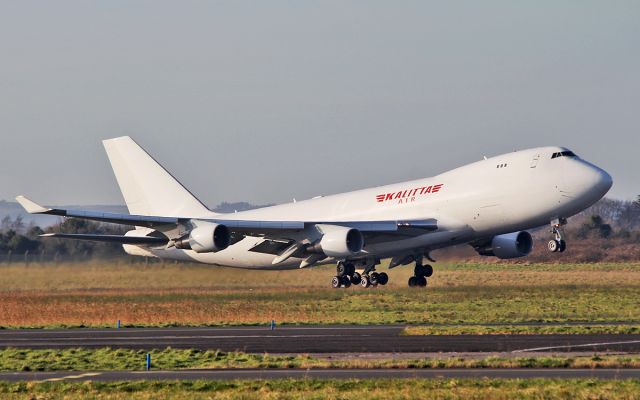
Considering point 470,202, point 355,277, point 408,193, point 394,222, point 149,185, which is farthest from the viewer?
point 149,185

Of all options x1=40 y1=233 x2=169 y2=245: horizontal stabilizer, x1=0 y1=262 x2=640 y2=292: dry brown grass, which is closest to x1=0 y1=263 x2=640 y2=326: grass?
x1=0 y1=262 x2=640 y2=292: dry brown grass

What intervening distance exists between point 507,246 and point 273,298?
12568 mm

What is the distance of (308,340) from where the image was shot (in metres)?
30.2

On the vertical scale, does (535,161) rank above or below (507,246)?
above

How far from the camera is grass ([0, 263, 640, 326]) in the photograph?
129 ft

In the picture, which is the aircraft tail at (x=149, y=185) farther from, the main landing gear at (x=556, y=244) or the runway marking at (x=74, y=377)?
the runway marking at (x=74, y=377)

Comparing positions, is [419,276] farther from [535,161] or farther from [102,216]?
[102,216]

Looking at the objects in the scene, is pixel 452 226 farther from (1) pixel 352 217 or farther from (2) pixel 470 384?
(2) pixel 470 384

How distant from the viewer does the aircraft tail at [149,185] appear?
191 ft

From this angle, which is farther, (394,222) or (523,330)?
(394,222)

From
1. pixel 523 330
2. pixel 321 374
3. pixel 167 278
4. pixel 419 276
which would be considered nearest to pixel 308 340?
pixel 523 330

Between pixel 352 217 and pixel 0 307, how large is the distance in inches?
642

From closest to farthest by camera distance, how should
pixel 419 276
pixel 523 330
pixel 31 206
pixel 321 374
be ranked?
pixel 321 374
pixel 523 330
pixel 31 206
pixel 419 276

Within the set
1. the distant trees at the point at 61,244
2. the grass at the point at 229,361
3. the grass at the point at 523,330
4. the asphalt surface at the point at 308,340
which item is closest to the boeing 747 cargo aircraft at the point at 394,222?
the distant trees at the point at 61,244
